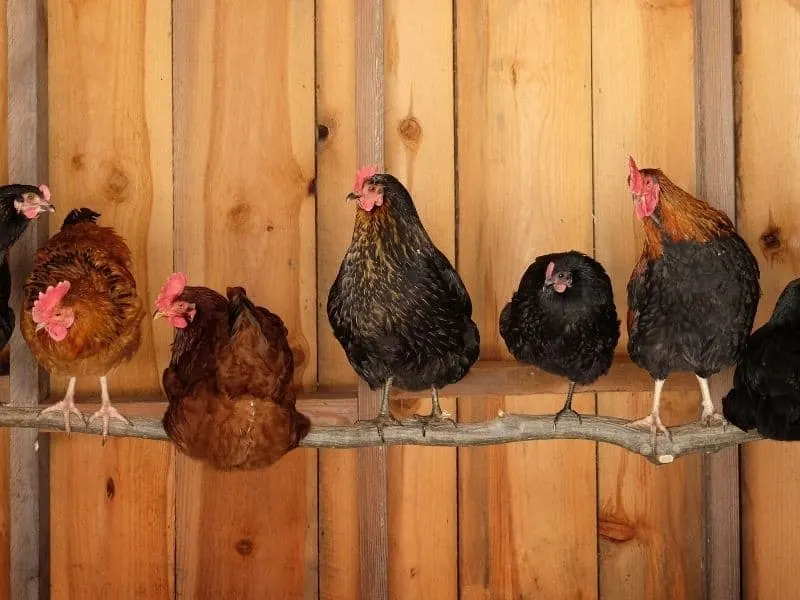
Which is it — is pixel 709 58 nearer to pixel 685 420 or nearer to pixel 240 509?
pixel 685 420

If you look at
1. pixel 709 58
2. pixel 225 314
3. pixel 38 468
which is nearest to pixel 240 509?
pixel 38 468

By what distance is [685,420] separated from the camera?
1860mm

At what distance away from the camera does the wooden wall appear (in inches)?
71.8

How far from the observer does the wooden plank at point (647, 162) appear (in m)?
1.85

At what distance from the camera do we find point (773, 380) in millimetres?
1362

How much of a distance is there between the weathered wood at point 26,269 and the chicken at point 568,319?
1.06 m

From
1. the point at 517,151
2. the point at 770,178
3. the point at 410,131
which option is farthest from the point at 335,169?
the point at 770,178

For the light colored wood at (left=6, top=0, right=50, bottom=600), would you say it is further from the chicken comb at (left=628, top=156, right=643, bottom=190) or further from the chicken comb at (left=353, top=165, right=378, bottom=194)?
the chicken comb at (left=628, top=156, right=643, bottom=190)

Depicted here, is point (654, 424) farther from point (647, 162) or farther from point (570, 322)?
point (647, 162)

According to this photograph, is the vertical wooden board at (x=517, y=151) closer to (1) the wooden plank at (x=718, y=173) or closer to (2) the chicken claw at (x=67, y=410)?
(1) the wooden plank at (x=718, y=173)

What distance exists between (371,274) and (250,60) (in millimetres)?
678

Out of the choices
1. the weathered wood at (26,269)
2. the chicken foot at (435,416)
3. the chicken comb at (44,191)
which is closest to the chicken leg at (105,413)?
the weathered wood at (26,269)

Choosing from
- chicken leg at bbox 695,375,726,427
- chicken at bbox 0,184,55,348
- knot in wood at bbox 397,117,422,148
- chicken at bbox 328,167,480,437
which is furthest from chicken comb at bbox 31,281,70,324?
chicken leg at bbox 695,375,726,427

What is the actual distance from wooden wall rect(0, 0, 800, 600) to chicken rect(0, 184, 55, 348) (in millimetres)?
239
